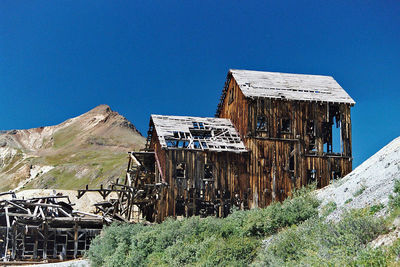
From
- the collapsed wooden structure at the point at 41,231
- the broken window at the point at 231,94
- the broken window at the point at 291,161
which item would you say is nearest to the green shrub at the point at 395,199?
the broken window at the point at 291,161

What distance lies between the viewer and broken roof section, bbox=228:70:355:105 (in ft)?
118

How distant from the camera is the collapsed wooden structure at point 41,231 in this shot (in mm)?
32125

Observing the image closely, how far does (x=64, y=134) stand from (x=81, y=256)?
101 meters

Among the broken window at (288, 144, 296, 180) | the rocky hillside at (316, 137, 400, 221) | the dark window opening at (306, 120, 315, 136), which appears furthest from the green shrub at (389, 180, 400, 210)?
the dark window opening at (306, 120, 315, 136)

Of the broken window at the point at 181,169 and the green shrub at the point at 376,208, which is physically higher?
the broken window at the point at 181,169

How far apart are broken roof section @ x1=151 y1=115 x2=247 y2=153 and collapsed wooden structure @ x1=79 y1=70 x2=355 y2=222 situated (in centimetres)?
7

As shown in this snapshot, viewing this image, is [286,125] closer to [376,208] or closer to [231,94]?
[231,94]

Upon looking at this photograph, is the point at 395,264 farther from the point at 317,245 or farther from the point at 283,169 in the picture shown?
the point at 283,169

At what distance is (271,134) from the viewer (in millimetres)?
34875

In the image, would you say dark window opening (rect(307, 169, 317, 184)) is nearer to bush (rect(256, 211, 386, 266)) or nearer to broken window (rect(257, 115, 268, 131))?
broken window (rect(257, 115, 268, 131))

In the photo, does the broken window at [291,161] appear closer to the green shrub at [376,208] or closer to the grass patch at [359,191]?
the grass patch at [359,191]

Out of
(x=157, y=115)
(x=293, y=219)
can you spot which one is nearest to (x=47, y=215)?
(x=157, y=115)

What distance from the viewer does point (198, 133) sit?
36.6 meters

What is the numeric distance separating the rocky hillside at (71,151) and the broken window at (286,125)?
160 feet
